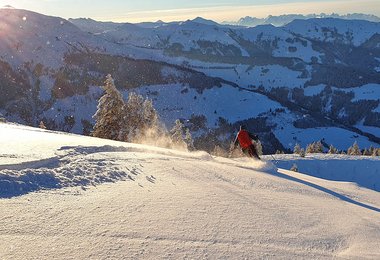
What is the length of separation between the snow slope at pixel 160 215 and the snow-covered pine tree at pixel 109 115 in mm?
24160

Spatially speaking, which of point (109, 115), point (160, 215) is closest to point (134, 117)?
point (109, 115)

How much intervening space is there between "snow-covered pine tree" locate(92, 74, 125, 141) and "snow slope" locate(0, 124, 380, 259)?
24.2 metres

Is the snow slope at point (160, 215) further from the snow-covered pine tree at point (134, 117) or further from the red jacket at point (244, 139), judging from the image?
the snow-covered pine tree at point (134, 117)

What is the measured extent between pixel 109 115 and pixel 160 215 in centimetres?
2900

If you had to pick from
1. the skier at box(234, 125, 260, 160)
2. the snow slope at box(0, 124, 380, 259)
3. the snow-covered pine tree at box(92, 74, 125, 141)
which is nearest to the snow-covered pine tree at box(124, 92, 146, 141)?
the snow-covered pine tree at box(92, 74, 125, 141)

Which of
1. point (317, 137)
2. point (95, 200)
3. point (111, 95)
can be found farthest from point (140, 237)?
point (317, 137)

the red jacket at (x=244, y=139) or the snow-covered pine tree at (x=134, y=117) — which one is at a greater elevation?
the red jacket at (x=244, y=139)

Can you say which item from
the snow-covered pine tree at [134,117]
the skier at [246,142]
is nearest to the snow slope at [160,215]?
the skier at [246,142]

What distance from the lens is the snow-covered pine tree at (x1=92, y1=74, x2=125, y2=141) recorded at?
33094mm

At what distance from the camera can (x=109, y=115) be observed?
33.5 metres

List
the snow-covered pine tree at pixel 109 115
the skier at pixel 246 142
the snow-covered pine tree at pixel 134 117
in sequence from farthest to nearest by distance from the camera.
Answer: the snow-covered pine tree at pixel 134 117 → the snow-covered pine tree at pixel 109 115 → the skier at pixel 246 142

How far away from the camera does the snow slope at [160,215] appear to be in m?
4.32

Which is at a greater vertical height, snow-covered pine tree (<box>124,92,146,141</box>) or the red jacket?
the red jacket

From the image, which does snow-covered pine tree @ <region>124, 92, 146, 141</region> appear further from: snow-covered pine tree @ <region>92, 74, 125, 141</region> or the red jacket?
the red jacket
